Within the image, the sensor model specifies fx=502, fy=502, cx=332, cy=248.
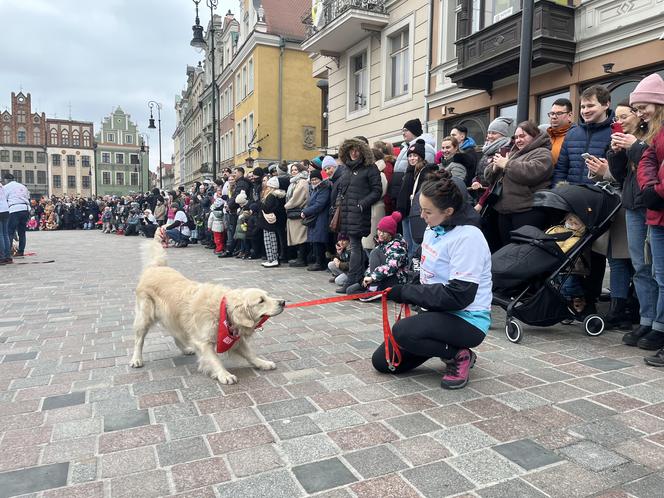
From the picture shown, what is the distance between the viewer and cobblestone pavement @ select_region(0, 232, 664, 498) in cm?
256

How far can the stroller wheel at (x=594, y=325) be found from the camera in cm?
522

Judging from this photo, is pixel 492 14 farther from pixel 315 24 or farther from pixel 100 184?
pixel 100 184

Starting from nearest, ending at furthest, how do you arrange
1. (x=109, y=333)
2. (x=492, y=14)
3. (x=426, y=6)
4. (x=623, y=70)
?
(x=109, y=333), (x=623, y=70), (x=492, y=14), (x=426, y=6)

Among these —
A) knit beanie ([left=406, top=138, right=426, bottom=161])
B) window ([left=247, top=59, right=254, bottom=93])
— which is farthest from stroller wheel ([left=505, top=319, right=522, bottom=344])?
window ([left=247, top=59, right=254, bottom=93])

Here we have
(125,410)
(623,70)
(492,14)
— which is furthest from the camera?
(492,14)

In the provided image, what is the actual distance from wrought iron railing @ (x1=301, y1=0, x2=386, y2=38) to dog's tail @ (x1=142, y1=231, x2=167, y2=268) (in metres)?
14.8

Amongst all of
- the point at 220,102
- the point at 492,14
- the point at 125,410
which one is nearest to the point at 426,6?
the point at 492,14

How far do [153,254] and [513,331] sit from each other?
3691 millimetres

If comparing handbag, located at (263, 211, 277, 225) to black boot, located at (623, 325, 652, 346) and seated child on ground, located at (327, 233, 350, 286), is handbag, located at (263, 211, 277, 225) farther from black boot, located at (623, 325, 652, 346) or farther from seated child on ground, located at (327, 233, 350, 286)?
black boot, located at (623, 325, 652, 346)

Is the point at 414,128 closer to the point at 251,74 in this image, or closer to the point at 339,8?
the point at 339,8

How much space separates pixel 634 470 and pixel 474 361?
61.2 inches

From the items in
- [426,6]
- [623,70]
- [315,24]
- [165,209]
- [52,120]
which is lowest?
[165,209]

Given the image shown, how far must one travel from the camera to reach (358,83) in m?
20.1

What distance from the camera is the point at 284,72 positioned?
32.0m
